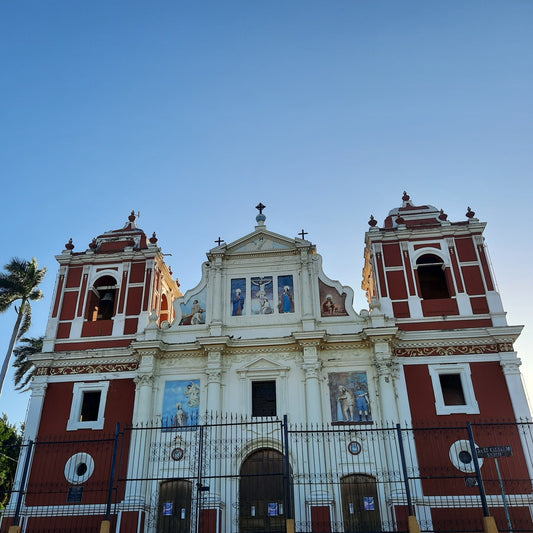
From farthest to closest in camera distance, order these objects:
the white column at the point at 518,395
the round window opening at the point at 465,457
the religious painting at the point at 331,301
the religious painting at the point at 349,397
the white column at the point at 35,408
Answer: the religious painting at the point at 331,301 → the white column at the point at 35,408 → the religious painting at the point at 349,397 → the round window opening at the point at 465,457 → the white column at the point at 518,395

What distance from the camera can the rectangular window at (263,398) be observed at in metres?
19.7

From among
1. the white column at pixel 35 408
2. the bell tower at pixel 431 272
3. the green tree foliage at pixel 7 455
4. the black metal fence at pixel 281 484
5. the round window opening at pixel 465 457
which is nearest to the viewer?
the black metal fence at pixel 281 484

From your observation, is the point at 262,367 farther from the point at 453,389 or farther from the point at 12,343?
the point at 12,343

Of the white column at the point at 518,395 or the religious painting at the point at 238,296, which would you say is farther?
the religious painting at the point at 238,296

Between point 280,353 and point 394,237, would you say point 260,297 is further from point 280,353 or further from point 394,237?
point 394,237

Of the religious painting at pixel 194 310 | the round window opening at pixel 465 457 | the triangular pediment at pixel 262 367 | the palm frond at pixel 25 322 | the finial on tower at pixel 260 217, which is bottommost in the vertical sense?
the round window opening at pixel 465 457

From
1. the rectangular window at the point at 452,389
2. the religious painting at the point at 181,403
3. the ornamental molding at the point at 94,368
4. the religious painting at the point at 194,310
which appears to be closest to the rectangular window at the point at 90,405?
the ornamental molding at the point at 94,368

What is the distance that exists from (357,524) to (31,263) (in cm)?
2093

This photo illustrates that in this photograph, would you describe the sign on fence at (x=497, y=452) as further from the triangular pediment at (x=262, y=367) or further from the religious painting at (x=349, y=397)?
the triangular pediment at (x=262, y=367)

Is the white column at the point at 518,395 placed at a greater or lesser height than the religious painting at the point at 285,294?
lesser

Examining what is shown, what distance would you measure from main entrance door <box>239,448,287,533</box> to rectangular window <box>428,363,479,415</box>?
584cm

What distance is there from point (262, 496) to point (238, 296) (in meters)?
7.49

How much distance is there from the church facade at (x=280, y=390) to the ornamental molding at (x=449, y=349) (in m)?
0.06

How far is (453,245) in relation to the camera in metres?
22.4
